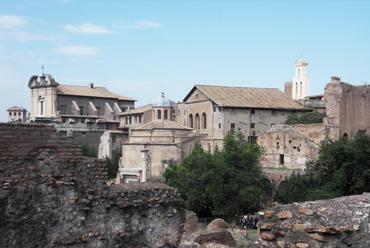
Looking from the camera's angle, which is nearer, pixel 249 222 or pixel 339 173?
pixel 249 222

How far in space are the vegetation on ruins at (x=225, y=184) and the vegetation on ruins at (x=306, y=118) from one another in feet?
49.2

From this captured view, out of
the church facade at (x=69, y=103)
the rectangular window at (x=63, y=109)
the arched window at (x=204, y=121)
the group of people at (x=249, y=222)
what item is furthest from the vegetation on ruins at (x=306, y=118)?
the rectangular window at (x=63, y=109)

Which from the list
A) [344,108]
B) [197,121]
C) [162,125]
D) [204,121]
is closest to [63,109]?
[197,121]

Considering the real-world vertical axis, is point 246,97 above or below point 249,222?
above

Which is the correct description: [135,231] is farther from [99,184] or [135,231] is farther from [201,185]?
[201,185]

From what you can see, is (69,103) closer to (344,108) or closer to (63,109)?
(63,109)

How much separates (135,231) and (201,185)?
19.3 metres

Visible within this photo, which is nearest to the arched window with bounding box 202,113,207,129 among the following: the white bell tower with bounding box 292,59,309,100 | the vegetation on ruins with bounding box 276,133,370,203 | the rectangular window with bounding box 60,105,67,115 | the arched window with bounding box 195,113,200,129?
the arched window with bounding box 195,113,200,129

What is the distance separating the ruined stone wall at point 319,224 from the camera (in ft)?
19.2

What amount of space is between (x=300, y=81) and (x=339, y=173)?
50547 mm

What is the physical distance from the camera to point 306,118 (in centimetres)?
4459

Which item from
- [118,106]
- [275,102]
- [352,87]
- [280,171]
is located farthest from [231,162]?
[118,106]

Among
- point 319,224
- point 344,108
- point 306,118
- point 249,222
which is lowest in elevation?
point 249,222

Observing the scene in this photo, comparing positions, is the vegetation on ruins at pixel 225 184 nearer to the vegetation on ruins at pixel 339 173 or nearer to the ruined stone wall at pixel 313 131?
the vegetation on ruins at pixel 339 173
